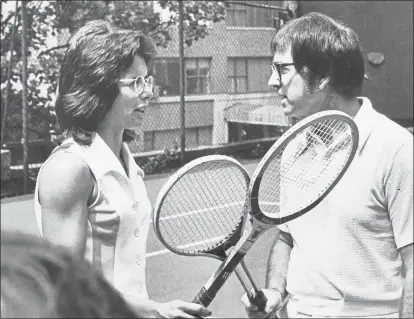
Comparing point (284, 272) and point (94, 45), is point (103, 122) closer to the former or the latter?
point (94, 45)

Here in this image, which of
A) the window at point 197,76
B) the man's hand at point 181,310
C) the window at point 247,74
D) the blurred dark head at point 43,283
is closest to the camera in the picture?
the blurred dark head at point 43,283

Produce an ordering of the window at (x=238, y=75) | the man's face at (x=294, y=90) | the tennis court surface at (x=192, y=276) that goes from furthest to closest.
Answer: the window at (x=238, y=75) → the tennis court surface at (x=192, y=276) → the man's face at (x=294, y=90)

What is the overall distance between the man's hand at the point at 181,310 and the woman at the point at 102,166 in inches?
1.7

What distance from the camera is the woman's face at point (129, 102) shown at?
2.14m

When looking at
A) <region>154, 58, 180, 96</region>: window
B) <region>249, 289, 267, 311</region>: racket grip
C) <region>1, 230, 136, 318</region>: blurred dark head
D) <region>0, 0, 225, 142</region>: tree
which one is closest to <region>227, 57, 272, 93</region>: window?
<region>154, 58, 180, 96</region>: window

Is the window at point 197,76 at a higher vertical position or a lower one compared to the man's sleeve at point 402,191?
lower

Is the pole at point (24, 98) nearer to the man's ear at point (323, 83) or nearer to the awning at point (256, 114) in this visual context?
the awning at point (256, 114)

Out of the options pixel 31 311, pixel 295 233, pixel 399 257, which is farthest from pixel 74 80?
pixel 31 311

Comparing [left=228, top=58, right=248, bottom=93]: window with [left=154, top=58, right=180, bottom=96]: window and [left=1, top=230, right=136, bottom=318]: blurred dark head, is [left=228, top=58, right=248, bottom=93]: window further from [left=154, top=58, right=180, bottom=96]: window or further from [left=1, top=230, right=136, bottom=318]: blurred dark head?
[left=1, top=230, right=136, bottom=318]: blurred dark head

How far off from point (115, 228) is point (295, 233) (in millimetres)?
600

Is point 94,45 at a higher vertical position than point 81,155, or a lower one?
higher

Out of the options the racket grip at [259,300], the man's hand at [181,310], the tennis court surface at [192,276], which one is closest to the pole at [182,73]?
the tennis court surface at [192,276]

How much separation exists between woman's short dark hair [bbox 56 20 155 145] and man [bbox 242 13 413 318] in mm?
547

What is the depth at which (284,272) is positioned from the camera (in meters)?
2.37
